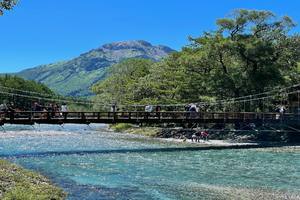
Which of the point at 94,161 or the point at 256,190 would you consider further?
the point at 94,161

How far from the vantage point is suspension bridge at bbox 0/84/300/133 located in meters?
55.5

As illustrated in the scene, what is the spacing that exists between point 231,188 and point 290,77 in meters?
54.5

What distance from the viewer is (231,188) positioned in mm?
28219

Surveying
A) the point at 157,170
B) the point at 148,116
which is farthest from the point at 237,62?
the point at 157,170

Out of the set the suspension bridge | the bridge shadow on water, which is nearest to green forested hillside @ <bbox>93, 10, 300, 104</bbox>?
the suspension bridge

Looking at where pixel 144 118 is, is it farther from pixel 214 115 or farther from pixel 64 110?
pixel 214 115

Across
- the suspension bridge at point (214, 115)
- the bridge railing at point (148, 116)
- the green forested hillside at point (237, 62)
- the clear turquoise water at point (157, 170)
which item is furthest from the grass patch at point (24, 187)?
the green forested hillside at point (237, 62)

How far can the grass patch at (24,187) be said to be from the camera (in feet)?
68.8

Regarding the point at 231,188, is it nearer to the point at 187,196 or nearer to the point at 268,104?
the point at 187,196

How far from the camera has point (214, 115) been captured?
69562 millimetres

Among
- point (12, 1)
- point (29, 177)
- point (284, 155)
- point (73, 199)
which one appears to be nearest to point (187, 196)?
point (73, 199)

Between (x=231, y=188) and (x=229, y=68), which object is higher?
(x=229, y=68)

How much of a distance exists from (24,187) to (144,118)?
Answer: 122 feet

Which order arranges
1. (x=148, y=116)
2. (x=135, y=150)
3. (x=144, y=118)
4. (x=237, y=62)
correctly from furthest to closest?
1. (x=237, y=62)
2. (x=148, y=116)
3. (x=144, y=118)
4. (x=135, y=150)
